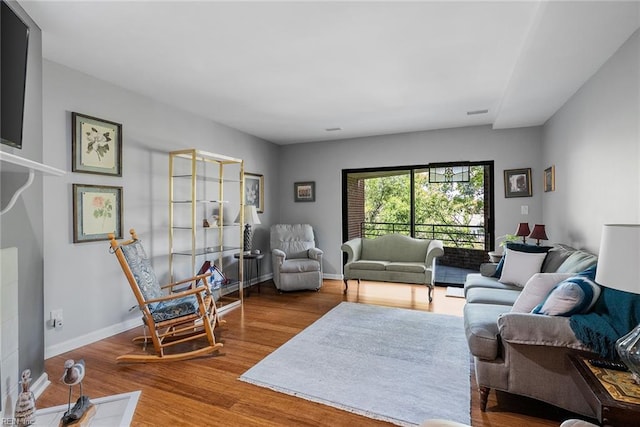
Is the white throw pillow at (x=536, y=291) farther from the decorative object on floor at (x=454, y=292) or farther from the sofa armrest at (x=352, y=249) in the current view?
the sofa armrest at (x=352, y=249)

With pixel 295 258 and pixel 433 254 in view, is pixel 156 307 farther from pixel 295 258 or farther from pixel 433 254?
pixel 433 254

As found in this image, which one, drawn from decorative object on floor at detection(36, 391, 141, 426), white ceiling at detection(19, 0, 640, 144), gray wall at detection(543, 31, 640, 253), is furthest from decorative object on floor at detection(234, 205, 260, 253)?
gray wall at detection(543, 31, 640, 253)

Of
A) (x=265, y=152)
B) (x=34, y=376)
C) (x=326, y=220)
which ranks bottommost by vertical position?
(x=34, y=376)

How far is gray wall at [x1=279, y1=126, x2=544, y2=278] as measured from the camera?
4797 mm

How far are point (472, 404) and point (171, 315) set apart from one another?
2.36 m

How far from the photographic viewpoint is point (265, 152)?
234 inches

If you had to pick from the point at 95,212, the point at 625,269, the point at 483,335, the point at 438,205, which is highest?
the point at 438,205

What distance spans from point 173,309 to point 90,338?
0.97 meters

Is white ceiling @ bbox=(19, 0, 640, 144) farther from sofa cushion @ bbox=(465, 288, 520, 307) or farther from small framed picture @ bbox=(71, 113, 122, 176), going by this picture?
sofa cushion @ bbox=(465, 288, 520, 307)

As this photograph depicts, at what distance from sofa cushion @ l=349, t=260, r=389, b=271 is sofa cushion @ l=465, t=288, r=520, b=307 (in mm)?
1598

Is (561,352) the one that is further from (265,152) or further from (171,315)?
(265,152)

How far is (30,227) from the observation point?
2289 mm

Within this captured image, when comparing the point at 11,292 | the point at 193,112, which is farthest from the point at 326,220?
the point at 11,292

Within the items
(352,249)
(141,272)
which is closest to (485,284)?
(352,249)
